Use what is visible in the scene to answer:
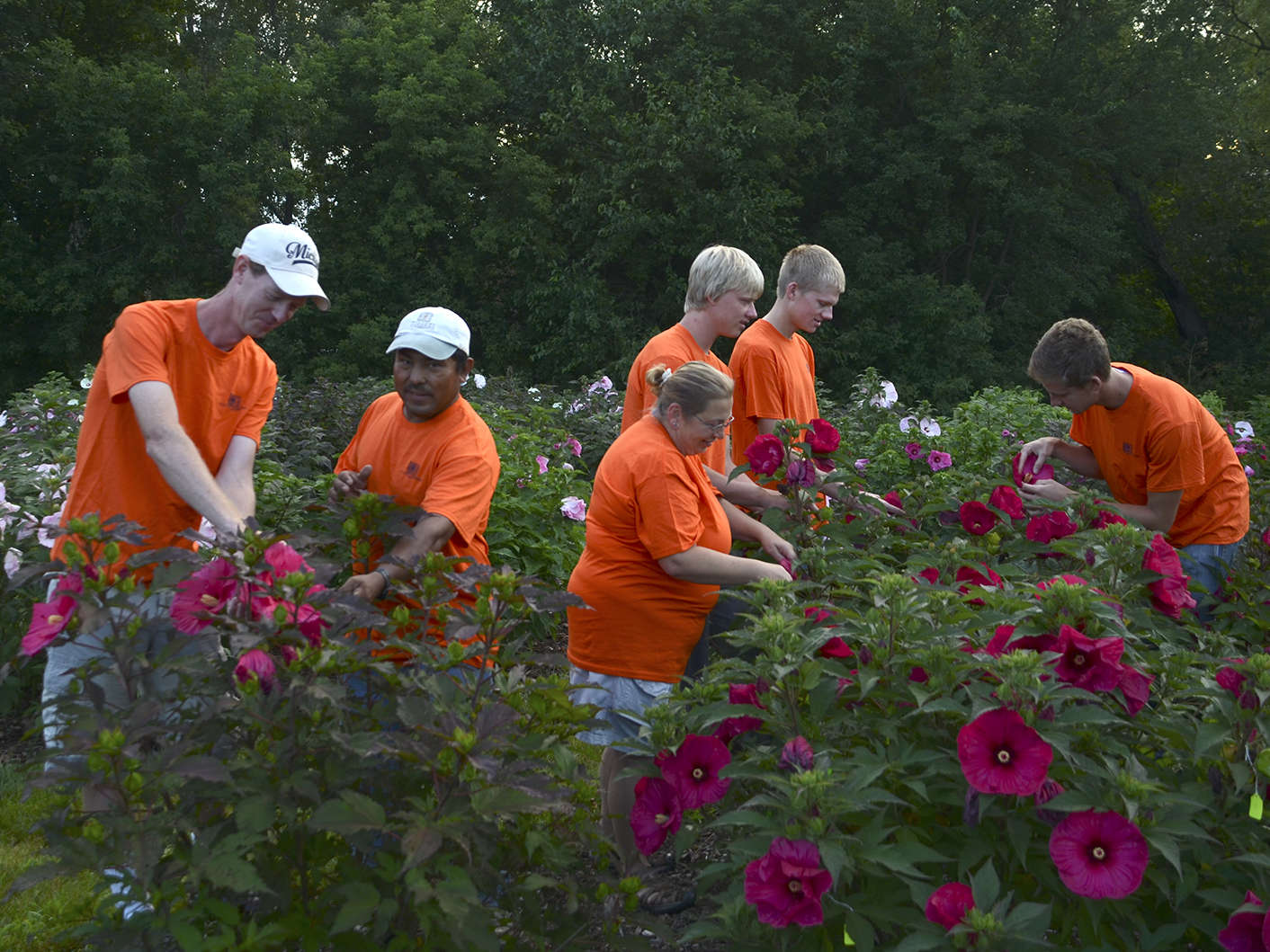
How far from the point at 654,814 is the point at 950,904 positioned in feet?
2.10

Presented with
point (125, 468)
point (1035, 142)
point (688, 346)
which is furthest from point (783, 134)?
point (125, 468)

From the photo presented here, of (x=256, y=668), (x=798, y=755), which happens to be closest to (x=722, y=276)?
(x=798, y=755)

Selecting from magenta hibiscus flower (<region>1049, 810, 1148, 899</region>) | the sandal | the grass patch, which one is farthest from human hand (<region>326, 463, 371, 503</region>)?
magenta hibiscus flower (<region>1049, 810, 1148, 899</region>)

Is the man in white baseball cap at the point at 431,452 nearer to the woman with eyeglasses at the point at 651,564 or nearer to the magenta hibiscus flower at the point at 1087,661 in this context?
the woman with eyeglasses at the point at 651,564

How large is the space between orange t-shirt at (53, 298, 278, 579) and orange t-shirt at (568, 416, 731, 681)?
97cm

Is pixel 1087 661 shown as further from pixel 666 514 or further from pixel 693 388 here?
pixel 693 388

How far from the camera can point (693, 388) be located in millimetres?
2861

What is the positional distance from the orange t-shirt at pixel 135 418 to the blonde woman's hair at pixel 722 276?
1.47m

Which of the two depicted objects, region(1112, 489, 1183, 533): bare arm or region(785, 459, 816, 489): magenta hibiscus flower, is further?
region(1112, 489, 1183, 533): bare arm

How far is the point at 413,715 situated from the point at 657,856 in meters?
1.95

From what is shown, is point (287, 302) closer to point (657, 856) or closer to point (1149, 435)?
point (657, 856)

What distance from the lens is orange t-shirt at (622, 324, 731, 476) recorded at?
3.51 m

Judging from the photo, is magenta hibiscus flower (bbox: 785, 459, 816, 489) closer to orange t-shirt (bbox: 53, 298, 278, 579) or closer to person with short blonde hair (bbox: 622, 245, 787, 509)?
person with short blonde hair (bbox: 622, 245, 787, 509)

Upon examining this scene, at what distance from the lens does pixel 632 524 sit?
2924 mm
